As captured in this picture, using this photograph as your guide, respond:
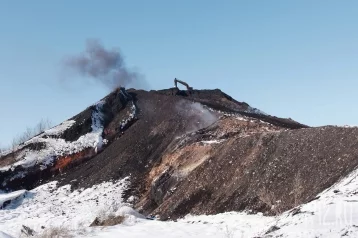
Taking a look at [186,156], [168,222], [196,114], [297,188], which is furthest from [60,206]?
[297,188]

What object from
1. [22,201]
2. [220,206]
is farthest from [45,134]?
[220,206]

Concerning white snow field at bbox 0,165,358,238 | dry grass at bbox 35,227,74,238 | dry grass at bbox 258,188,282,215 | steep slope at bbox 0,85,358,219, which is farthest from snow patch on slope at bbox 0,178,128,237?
dry grass at bbox 258,188,282,215

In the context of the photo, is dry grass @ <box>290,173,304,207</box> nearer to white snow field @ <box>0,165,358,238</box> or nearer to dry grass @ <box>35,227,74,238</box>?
white snow field @ <box>0,165,358,238</box>

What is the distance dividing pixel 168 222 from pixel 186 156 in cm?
854

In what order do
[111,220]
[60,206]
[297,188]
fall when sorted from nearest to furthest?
[297,188]
[111,220]
[60,206]

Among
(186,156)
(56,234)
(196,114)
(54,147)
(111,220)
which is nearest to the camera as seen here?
(56,234)

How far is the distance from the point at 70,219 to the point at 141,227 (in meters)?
10.3

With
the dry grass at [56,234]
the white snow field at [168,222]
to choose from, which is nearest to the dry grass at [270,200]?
the white snow field at [168,222]

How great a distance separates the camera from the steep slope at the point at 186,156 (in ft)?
56.2

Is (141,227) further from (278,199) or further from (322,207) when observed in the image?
(322,207)

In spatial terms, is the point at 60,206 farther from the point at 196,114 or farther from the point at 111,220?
the point at 196,114

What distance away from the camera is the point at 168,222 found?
1744cm

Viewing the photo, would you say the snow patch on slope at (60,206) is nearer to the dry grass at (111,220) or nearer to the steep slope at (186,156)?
the steep slope at (186,156)

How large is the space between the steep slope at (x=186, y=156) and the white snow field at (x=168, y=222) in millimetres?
1268
